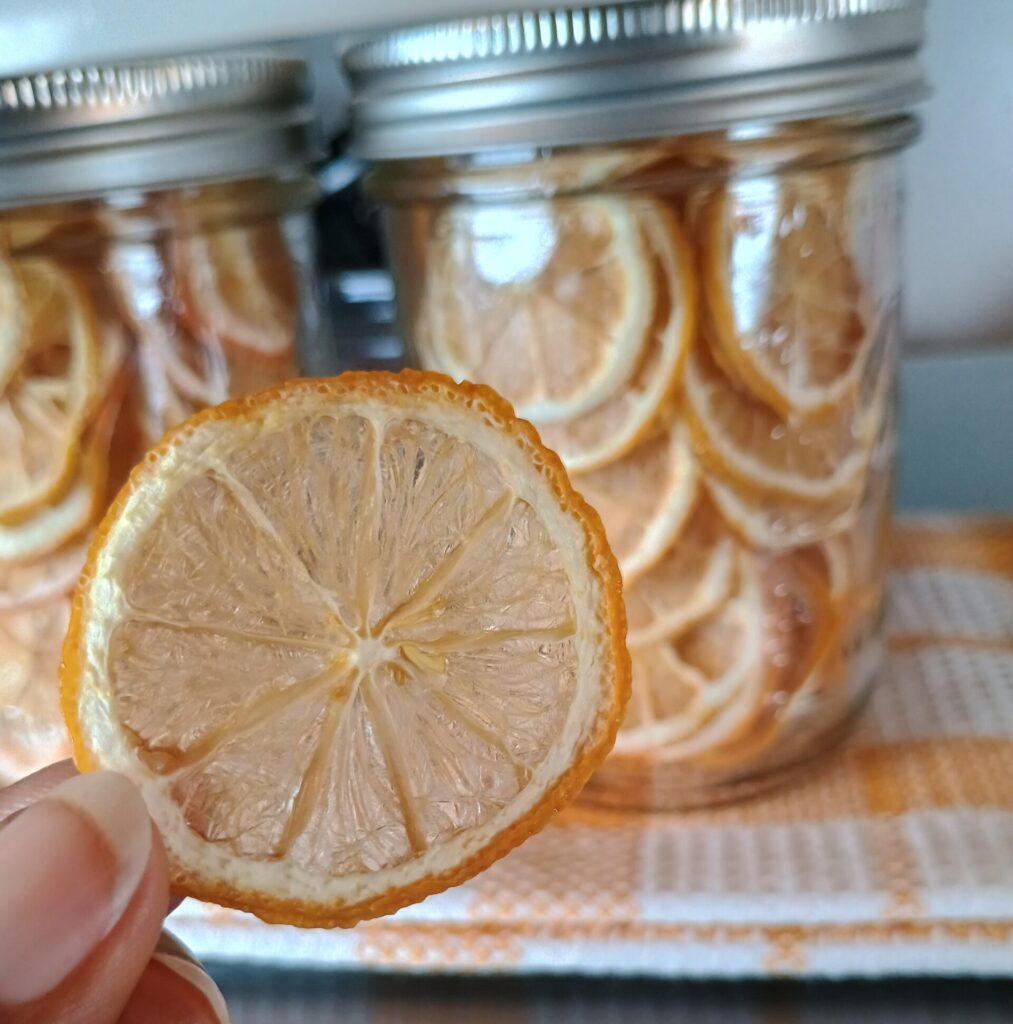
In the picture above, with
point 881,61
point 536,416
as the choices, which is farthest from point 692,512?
point 881,61

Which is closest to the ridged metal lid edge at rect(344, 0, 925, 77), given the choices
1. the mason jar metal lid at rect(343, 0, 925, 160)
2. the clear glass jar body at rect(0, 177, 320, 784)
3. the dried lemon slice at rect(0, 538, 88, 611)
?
the mason jar metal lid at rect(343, 0, 925, 160)

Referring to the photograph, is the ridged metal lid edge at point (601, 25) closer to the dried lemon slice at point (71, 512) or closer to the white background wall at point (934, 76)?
the white background wall at point (934, 76)

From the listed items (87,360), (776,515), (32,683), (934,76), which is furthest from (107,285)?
(934,76)

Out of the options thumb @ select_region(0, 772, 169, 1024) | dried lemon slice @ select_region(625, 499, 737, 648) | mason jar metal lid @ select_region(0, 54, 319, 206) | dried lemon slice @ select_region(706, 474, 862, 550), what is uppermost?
mason jar metal lid @ select_region(0, 54, 319, 206)

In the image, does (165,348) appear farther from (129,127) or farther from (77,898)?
(77,898)

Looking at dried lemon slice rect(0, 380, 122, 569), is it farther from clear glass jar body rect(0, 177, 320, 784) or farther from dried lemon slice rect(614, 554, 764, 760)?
dried lemon slice rect(614, 554, 764, 760)

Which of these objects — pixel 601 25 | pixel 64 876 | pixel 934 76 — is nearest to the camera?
pixel 64 876
